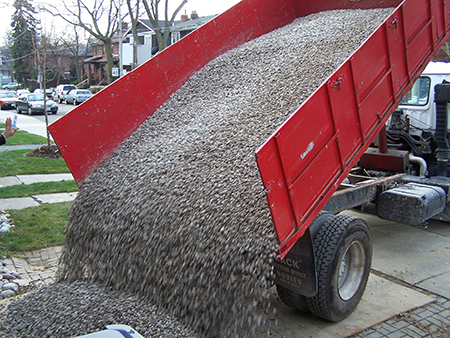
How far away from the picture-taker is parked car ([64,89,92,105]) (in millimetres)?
35344

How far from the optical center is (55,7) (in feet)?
103

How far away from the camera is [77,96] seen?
35.7 m

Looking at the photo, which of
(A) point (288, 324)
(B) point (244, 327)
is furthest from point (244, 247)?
Result: (A) point (288, 324)

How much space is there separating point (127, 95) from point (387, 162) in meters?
4.03

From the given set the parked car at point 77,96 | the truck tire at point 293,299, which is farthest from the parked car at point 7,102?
the truck tire at point 293,299

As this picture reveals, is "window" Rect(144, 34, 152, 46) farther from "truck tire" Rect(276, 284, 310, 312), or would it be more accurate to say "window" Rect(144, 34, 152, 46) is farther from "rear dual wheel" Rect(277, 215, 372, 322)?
"truck tire" Rect(276, 284, 310, 312)

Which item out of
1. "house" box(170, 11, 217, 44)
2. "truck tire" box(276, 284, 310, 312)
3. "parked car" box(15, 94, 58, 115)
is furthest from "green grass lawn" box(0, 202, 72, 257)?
"house" box(170, 11, 217, 44)

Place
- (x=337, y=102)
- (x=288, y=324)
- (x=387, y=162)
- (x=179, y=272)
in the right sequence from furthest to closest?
(x=387, y=162) < (x=288, y=324) < (x=337, y=102) < (x=179, y=272)

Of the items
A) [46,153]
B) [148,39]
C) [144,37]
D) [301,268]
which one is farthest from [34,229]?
[144,37]

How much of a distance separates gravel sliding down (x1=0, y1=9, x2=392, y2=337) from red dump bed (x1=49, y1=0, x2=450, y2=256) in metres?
0.23

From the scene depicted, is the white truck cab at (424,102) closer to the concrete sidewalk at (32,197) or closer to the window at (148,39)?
the concrete sidewalk at (32,197)

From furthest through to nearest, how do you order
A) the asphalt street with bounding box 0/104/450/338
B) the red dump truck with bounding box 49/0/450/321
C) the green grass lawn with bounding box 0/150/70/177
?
the green grass lawn with bounding box 0/150/70/177
the asphalt street with bounding box 0/104/450/338
the red dump truck with bounding box 49/0/450/321

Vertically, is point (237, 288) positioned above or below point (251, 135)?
below

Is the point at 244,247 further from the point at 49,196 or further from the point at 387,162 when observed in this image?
the point at 49,196
